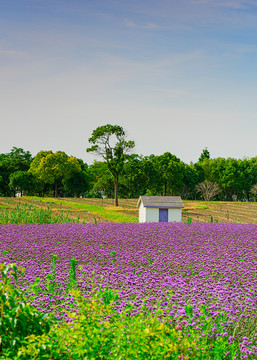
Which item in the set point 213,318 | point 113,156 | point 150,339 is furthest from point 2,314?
point 113,156

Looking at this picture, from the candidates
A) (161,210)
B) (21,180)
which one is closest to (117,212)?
(161,210)

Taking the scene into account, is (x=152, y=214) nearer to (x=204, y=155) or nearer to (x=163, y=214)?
(x=163, y=214)

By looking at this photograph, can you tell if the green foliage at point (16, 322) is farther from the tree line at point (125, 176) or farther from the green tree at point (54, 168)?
the green tree at point (54, 168)

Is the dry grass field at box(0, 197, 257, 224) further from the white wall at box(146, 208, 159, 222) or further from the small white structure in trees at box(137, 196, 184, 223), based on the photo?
the white wall at box(146, 208, 159, 222)

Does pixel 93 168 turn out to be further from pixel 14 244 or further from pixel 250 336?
pixel 250 336

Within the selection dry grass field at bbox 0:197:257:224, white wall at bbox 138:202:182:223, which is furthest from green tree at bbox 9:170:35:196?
white wall at bbox 138:202:182:223

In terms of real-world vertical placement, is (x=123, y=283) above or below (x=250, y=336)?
above

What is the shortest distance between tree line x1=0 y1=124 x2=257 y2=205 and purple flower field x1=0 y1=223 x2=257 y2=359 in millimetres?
31671

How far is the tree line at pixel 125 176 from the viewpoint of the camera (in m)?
61.5

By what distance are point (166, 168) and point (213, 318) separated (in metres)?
63.8

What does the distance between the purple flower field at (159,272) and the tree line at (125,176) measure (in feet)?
104

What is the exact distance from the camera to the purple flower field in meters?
5.13

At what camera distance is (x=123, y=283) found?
21.0 ft

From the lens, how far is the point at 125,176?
68.2 meters
